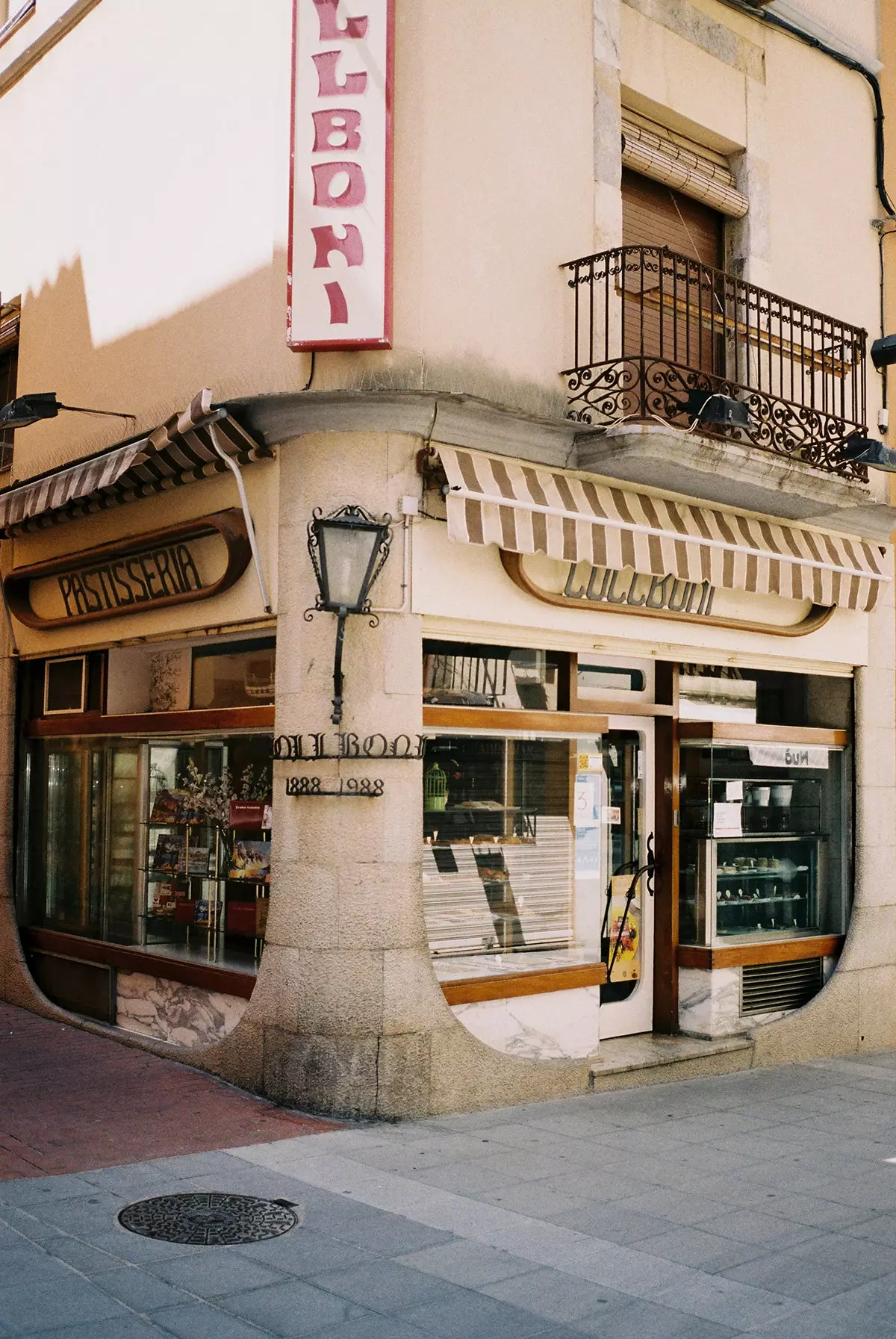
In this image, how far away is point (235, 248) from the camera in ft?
28.9

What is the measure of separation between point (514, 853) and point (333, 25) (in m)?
5.30

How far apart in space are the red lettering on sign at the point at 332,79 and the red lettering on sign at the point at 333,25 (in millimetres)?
101

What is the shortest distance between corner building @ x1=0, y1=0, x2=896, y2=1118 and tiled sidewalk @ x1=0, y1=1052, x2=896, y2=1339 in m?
0.98

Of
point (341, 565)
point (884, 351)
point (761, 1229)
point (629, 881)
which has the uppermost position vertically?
point (884, 351)

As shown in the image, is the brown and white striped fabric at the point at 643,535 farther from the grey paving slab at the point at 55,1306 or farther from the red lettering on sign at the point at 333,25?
the grey paving slab at the point at 55,1306

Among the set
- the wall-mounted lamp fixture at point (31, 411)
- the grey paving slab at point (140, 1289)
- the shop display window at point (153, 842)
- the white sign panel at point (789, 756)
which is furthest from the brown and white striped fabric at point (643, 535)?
the grey paving slab at point (140, 1289)

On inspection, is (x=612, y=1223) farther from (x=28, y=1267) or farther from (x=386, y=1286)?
(x=28, y=1267)

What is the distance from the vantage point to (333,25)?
803cm

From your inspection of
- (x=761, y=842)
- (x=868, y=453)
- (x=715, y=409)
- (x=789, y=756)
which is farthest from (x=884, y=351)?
(x=761, y=842)

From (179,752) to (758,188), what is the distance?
20.8 feet

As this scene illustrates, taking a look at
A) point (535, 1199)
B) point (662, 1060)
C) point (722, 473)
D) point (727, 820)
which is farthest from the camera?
point (727, 820)

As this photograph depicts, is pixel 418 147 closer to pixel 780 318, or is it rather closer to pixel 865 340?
pixel 780 318

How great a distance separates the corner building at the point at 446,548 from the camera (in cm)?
794

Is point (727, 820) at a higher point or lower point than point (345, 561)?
lower
